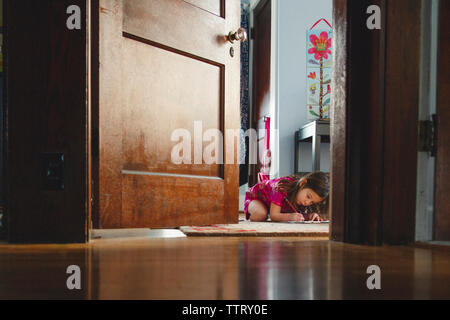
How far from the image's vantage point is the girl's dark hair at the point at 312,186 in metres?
2.33

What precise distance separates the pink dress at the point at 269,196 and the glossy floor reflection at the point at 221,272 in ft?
4.94

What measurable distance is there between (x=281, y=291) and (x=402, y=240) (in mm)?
686

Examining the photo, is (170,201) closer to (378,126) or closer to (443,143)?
(378,126)

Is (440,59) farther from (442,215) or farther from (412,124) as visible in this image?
(442,215)

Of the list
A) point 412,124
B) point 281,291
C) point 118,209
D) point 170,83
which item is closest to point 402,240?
point 412,124

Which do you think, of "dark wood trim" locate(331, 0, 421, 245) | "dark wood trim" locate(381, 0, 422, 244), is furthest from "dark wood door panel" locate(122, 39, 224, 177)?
"dark wood trim" locate(381, 0, 422, 244)

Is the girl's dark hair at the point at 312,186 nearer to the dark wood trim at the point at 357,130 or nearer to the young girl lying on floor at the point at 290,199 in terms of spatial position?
the young girl lying on floor at the point at 290,199

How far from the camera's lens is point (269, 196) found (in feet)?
8.35

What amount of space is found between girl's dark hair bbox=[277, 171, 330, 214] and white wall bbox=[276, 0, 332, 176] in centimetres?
97

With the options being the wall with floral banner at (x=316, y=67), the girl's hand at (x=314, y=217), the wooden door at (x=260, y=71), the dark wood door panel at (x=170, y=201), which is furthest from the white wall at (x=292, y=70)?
the dark wood door panel at (x=170, y=201)

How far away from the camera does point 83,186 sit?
989 millimetres

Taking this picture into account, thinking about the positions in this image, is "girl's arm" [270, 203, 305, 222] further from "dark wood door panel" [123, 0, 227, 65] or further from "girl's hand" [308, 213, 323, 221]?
"dark wood door panel" [123, 0, 227, 65]

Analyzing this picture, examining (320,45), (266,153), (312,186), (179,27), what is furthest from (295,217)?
(320,45)

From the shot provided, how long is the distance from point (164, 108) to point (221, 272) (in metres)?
1.12
